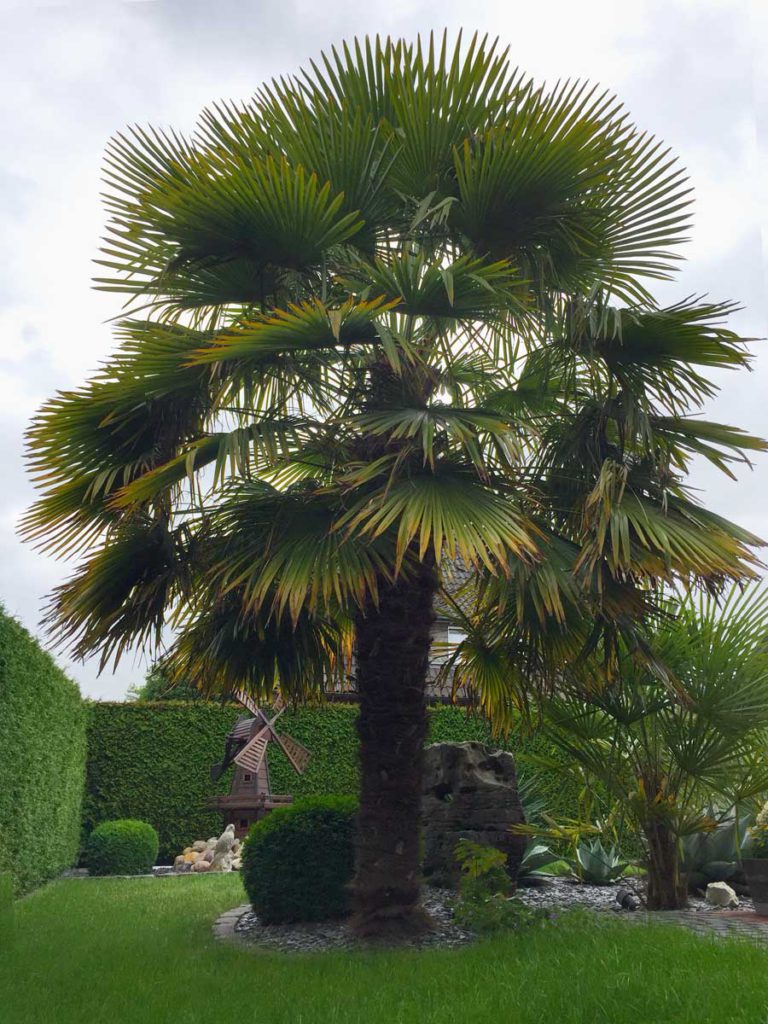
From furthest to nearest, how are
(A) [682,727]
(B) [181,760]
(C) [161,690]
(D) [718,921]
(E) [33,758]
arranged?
(C) [161,690]
(B) [181,760]
(E) [33,758]
(A) [682,727]
(D) [718,921]

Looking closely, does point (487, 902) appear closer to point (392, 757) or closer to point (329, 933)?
point (392, 757)

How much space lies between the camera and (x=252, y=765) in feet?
46.1

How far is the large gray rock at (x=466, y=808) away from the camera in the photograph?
28.3 ft

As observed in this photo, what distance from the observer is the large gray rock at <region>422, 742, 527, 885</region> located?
8625 mm

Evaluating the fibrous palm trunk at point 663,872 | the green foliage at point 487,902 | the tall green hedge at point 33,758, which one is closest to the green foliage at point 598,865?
the fibrous palm trunk at point 663,872

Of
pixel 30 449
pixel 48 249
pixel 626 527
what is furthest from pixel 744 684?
pixel 48 249

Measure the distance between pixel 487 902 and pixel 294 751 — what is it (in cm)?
787

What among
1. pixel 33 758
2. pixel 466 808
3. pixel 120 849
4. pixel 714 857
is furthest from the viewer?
pixel 120 849

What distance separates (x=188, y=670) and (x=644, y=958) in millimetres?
4093

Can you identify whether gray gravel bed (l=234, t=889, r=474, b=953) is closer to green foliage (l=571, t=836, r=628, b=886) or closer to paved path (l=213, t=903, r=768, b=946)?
paved path (l=213, t=903, r=768, b=946)

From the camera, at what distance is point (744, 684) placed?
24.0ft

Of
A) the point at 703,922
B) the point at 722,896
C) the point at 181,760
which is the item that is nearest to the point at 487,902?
the point at 703,922

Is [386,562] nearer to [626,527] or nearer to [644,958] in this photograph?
[626,527]

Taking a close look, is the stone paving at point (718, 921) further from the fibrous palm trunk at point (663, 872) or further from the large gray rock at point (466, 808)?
the large gray rock at point (466, 808)
